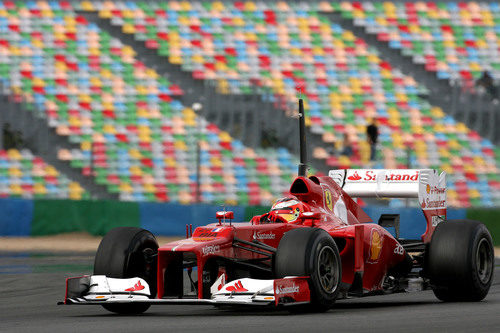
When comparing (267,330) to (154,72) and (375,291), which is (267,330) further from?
(154,72)

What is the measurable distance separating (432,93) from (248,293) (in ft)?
65.1

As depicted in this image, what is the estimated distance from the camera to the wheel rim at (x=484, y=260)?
10.9 meters

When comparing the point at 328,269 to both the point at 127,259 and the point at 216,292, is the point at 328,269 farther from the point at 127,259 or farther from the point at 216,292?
the point at 127,259

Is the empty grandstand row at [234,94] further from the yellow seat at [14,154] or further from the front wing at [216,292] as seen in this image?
the front wing at [216,292]

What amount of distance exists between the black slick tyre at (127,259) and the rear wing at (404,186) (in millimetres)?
3133

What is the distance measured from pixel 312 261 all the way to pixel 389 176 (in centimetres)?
341

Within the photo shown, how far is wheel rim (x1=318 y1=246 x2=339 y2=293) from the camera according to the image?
9.11 metres

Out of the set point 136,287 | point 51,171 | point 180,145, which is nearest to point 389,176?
point 136,287

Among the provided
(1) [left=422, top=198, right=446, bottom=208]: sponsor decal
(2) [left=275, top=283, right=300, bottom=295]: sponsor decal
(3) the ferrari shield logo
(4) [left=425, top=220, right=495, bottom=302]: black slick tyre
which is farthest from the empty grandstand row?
(2) [left=275, top=283, right=300, bottom=295]: sponsor decal

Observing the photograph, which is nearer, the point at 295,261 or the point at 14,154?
the point at 295,261

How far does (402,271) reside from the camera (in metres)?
10.9

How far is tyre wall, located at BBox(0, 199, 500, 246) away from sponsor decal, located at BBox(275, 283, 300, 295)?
13220 mm

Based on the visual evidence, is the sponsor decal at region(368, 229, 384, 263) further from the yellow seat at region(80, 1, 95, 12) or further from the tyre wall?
the yellow seat at region(80, 1, 95, 12)

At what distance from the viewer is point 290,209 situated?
402 inches
